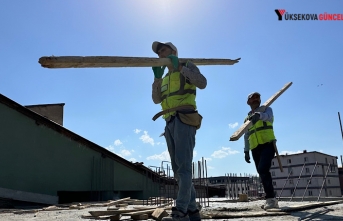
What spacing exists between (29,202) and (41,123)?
3262 mm

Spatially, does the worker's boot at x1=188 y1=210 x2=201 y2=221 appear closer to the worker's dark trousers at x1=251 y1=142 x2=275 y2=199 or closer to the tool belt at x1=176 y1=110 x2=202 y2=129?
the tool belt at x1=176 y1=110 x2=202 y2=129

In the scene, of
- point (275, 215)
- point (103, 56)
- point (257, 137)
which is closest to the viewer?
point (103, 56)

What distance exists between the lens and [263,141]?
18.1 feet

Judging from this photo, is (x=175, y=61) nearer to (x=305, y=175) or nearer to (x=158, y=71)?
(x=158, y=71)

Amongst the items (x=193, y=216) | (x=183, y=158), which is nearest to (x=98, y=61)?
(x=183, y=158)

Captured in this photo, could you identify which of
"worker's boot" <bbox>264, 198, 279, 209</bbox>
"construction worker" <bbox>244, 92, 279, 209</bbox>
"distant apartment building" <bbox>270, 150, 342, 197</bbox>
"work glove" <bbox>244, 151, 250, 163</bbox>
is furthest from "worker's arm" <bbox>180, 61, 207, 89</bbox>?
"distant apartment building" <bbox>270, 150, 342, 197</bbox>

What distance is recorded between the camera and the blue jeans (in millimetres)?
3201

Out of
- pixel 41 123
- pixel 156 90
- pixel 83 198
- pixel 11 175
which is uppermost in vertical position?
pixel 41 123

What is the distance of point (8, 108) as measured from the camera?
13.3 metres

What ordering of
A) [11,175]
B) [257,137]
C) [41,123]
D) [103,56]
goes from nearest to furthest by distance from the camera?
[103,56] < [257,137] < [11,175] < [41,123]

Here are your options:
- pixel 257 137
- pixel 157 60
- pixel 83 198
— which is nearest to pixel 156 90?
pixel 157 60

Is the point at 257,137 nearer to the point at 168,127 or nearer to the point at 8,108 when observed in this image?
the point at 168,127

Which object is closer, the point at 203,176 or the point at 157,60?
the point at 157,60

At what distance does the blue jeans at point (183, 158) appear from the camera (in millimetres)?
3201
